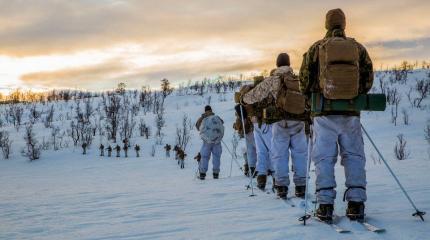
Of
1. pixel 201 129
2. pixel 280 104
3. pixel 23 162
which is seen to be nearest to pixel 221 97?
pixel 23 162

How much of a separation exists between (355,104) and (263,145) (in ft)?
9.37

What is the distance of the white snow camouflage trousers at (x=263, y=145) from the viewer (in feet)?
20.8

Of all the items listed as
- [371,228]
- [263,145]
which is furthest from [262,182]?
[371,228]

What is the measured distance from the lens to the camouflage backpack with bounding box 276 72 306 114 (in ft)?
17.0

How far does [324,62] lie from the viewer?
378 cm

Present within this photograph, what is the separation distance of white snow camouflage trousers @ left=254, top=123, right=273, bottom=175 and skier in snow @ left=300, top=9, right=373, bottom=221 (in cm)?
232

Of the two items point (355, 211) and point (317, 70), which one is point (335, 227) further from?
point (317, 70)

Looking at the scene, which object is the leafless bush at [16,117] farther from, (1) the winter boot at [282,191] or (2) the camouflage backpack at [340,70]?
(2) the camouflage backpack at [340,70]

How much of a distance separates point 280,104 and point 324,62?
1497 mm

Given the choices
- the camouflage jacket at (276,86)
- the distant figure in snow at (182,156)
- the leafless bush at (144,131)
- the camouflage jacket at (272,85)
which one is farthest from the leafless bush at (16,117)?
the camouflage jacket at (276,86)

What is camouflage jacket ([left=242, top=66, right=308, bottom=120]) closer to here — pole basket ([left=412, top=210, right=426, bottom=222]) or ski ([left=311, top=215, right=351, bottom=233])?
ski ([left=311, top=215, right=351, bottom=233])

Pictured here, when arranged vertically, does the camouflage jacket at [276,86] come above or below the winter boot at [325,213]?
above

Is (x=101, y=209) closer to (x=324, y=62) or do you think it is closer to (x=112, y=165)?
(x=324, y=62)

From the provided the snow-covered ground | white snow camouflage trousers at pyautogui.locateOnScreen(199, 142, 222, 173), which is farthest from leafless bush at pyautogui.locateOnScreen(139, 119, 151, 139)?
the snow-covered ground
